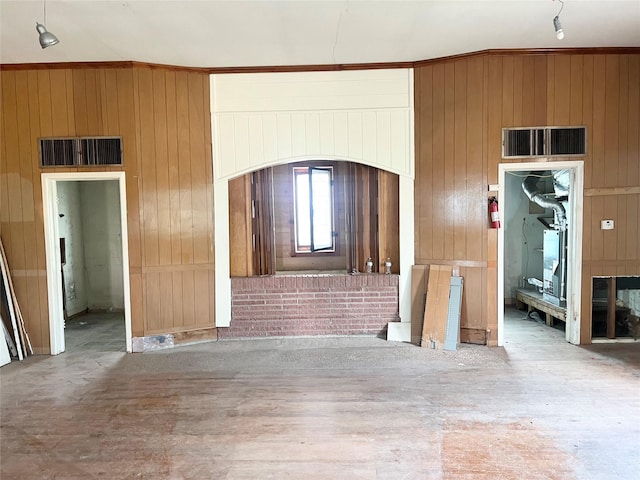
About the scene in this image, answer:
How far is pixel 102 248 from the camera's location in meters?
6.43

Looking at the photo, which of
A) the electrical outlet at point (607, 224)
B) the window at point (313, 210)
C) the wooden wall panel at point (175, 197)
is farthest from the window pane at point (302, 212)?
the electrical outlet at point (607, 224)

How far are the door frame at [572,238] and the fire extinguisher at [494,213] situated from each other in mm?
77

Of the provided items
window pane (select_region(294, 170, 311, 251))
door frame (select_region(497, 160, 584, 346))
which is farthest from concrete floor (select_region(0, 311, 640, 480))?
window pane (select_region(294, 170, 311, 251))

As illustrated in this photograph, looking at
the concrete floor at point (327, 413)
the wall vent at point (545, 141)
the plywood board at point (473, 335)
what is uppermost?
the wall vent at point (545, 141)

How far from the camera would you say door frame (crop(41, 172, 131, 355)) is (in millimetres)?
4301

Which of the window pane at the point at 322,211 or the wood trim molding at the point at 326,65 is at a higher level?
the wood trim molding at the point at 326,65

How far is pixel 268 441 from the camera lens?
2594 millimetres

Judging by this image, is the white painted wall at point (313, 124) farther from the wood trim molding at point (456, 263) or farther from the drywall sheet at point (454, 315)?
the drywall sheet at point (454, 315)

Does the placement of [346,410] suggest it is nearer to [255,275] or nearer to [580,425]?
[580,425]

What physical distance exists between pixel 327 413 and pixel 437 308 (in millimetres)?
1950

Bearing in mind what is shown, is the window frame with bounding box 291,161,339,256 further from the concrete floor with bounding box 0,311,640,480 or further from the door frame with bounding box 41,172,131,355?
the door frame with bounding box 41,172,131,355

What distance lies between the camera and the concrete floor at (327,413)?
2.34m

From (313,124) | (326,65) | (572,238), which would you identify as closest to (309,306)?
(313,124)

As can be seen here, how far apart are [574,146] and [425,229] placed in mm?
1804
